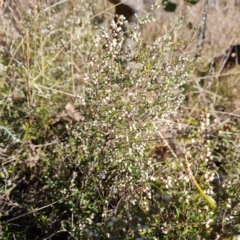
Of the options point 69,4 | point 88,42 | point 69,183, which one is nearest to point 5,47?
point 88,42

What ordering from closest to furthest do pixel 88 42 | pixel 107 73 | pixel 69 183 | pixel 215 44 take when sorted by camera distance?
pixel 107 73, pixel 69 183, pixel 88 42, pixel 215 44

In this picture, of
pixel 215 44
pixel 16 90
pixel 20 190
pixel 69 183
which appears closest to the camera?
pixel 69 183

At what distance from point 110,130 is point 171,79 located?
0.30m

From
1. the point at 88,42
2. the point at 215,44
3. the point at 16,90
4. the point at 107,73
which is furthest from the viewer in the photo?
the point at 215,44

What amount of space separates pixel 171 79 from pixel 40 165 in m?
0.83

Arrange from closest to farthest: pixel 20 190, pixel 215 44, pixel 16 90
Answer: pixel 20 190 < pixel 16 90 < pixel 215 44

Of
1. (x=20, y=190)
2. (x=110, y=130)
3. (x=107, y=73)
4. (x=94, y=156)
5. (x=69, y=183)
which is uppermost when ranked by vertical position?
(x=107, y=73)

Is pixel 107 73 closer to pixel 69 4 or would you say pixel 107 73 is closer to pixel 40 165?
pixel 40 165

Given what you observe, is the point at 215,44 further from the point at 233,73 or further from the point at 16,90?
the point at 16,90

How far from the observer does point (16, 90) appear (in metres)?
2.57

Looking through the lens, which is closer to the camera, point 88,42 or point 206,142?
point 206,142

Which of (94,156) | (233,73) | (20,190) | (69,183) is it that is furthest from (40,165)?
(233,73)

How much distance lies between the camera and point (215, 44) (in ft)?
10.7

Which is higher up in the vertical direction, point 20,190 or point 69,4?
point 69,4
